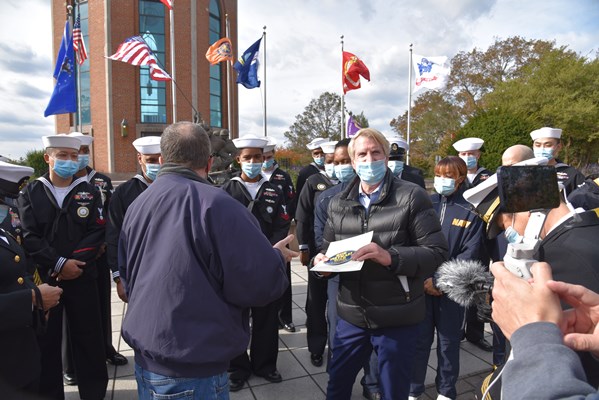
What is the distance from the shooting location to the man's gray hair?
1834mm

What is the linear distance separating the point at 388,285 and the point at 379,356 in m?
0.46

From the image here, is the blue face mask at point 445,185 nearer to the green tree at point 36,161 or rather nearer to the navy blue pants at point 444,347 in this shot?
the navy blue pants at point 444,347

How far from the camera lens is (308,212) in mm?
4293

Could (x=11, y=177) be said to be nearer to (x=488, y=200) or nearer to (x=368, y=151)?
(x=368, y=151)

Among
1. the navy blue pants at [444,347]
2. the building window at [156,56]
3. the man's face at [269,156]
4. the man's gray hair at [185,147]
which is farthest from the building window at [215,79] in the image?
the man's gray hair at [185,147]

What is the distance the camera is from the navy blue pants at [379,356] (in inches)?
89.2

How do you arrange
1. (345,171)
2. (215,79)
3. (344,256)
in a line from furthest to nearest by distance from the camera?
(215,79) < (345,171) < (344,256)

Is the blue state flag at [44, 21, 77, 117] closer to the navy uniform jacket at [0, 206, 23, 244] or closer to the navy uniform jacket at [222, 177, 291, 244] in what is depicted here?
the navy uniform jacket at [222, 177, 291, 244]

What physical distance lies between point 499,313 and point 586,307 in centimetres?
23

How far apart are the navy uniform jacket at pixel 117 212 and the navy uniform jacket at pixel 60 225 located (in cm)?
16

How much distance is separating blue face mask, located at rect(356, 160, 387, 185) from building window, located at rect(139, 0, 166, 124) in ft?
78.7

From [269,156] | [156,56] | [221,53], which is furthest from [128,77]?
[269,156]

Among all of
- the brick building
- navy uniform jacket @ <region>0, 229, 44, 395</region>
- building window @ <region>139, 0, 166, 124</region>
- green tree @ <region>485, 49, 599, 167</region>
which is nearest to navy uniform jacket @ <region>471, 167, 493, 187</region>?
navy uniform jacket @ <region>0, 229, 44, 395</region>

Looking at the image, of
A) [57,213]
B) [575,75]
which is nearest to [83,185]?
[57,213]
